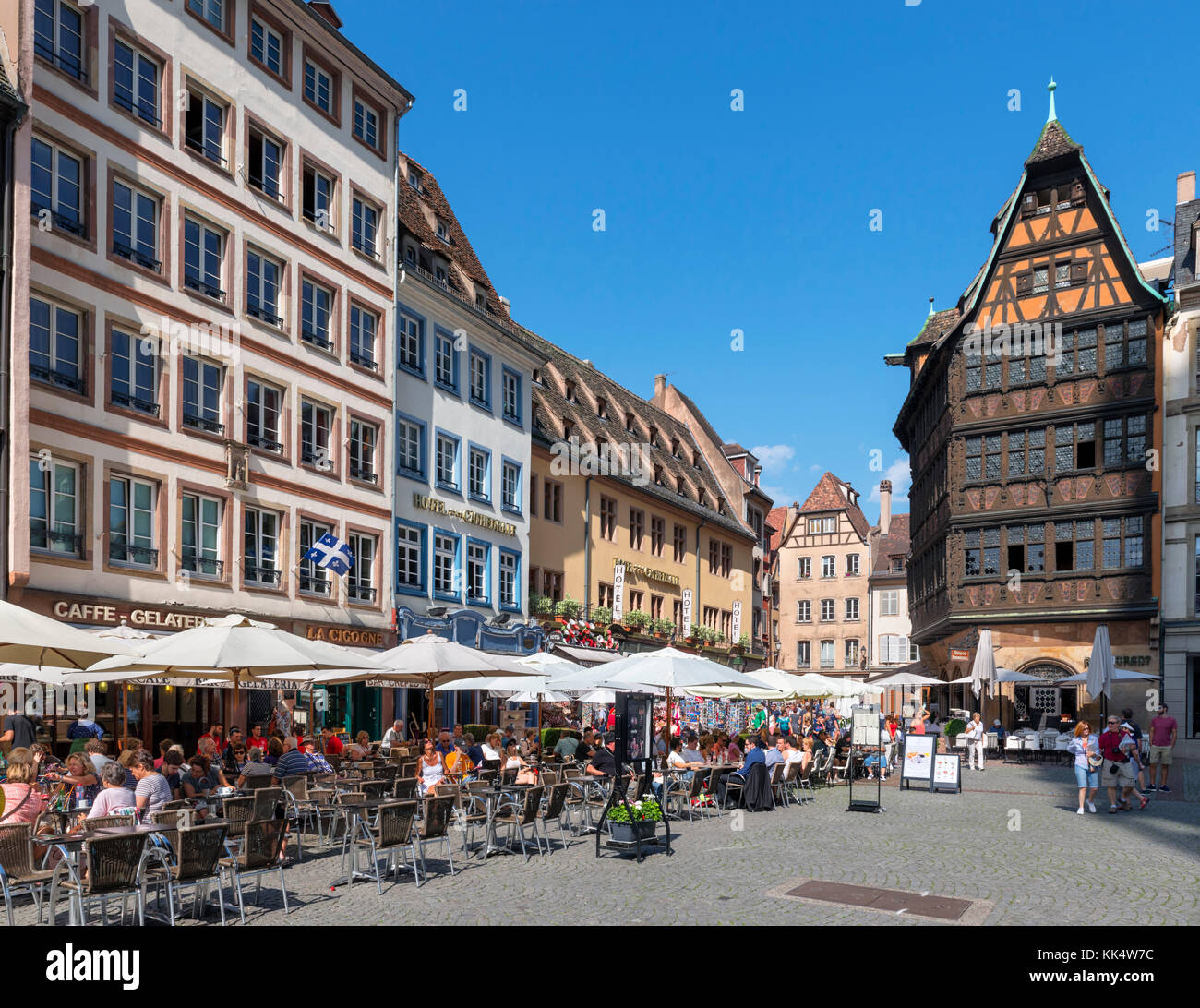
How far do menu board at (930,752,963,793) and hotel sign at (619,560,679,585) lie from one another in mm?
20160

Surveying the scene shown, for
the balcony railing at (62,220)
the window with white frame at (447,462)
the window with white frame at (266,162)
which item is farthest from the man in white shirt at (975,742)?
the balcony railing at (62,220)

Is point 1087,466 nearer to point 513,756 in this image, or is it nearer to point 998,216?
point 998,216

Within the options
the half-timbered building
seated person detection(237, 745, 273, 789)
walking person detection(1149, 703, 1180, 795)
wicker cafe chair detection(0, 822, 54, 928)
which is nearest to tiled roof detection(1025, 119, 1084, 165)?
the half-timbered building

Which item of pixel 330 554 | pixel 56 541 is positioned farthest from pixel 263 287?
pixel 56 541

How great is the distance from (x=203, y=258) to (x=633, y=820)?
16333 millimetres

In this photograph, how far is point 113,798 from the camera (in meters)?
10.9

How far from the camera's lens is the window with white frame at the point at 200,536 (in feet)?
76.2

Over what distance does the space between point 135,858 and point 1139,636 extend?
110 ft

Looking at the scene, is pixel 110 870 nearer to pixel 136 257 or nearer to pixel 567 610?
pixel 136 257

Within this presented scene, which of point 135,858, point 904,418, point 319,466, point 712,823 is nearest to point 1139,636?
point 904,418

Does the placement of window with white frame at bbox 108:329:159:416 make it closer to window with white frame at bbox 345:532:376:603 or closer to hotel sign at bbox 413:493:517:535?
window with white frame at bbox 345:532:376:603

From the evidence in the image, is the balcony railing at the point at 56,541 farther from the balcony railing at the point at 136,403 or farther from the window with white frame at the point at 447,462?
the window with white frame at the point at 447,462

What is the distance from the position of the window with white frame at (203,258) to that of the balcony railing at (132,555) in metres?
5.53

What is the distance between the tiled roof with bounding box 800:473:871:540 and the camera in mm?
73312
